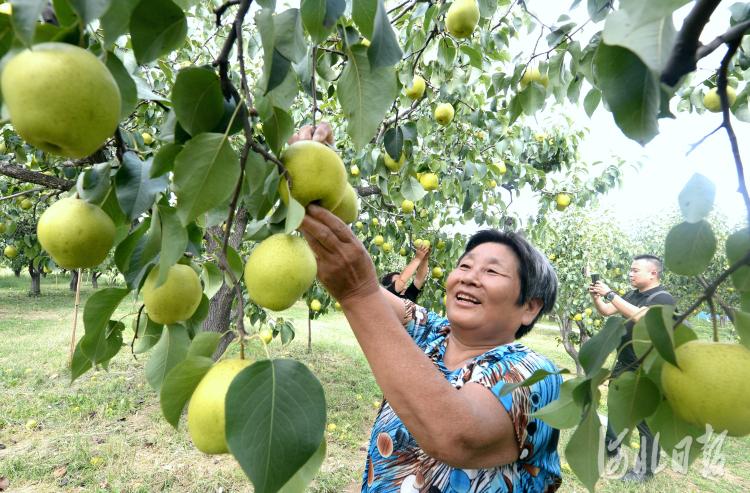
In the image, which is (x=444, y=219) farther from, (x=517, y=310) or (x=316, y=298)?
(x=517, y=310)

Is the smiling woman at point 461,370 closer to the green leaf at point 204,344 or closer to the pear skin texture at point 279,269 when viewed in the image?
the pear skin texture at point 279,269

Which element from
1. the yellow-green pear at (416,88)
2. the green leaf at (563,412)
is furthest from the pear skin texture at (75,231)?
the yellow-green pear at (416,88)

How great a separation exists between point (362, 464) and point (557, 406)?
4402 millimetres

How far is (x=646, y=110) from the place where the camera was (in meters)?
0.64

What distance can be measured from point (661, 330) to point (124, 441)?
5.41m

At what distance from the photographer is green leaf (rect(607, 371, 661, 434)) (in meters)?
0.78

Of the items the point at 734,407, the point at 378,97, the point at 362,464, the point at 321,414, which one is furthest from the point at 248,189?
the point at 362,464

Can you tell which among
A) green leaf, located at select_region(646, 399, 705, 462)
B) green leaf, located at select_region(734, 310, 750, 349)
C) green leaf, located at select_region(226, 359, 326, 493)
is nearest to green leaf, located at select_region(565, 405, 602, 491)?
green leaf, located at select_region(646, 399, 705, 462)

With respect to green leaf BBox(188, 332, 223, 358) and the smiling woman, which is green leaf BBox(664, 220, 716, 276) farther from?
green leaf BBox(188, 332, 223, 358)

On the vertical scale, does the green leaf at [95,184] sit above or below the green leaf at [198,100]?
below

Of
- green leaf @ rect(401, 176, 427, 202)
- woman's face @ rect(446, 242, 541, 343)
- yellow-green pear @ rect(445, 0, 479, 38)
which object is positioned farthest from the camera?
green leaf @ rect(401, 176, 427, 202)

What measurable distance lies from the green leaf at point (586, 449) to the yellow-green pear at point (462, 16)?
5.07 feet

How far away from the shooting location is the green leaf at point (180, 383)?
0.72m

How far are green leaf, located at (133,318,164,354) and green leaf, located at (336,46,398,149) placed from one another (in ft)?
2.08
